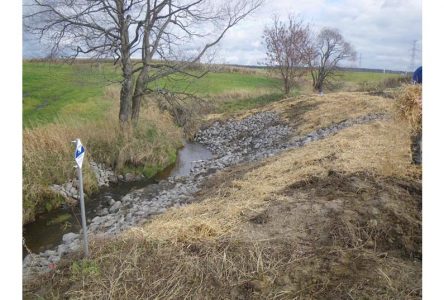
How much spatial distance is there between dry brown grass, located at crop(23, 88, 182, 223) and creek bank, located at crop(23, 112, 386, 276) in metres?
1.35

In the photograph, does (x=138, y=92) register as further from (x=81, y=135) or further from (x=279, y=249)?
(x=279, y=249)

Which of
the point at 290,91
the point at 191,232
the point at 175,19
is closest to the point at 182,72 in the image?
the point at 175,19

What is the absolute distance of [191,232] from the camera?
16.1 feet

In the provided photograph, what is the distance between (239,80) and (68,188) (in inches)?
1060

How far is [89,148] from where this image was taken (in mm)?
11836

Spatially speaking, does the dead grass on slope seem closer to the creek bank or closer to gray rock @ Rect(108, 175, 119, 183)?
the creek bank

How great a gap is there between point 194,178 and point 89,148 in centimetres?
358

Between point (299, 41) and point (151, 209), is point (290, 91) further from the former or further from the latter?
point (151, 209)

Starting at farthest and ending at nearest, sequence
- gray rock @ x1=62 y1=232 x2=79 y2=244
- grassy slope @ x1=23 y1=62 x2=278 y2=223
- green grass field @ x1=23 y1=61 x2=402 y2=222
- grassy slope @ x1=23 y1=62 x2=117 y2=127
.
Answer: grassy slope @ x1=23 y1=62 x2=117 y2=127 → green grass field @ x1=23 y1=61 x2=402 y2=222 → grassy slope @ x1=23 y1=62 x2=278 y2=223 → gray rock @ x1=62 y1=232 x2=79 y2=244

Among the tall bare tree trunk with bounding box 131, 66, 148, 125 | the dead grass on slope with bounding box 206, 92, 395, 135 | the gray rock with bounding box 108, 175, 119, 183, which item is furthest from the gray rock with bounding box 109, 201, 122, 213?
the dead grass on slope with bounding box 206, 92, 395, 135

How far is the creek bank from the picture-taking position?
6.89 m

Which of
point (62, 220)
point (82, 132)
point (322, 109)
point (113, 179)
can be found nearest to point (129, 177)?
point (113, 179)

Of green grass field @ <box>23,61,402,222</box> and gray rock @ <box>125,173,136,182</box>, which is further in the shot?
gray rock @ <box>125,173,136,182</box>

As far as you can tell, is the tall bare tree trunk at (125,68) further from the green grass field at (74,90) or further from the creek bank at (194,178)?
the creek bank at (194,178)
